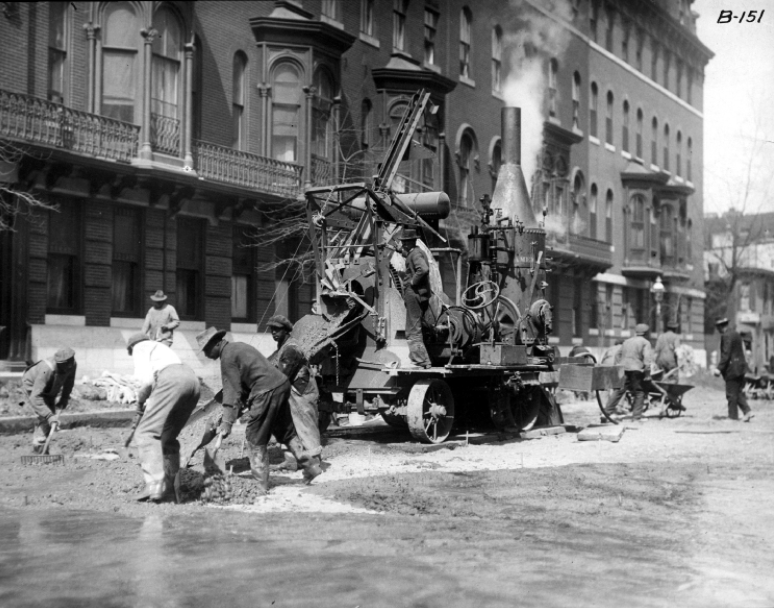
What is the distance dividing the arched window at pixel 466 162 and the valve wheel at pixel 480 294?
13.5m

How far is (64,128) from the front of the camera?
19594 mm

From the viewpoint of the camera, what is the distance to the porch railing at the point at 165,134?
21766mm

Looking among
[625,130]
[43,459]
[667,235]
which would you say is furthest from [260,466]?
[667,235]

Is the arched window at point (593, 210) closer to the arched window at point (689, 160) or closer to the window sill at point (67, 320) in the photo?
the arched window at point (689, 160)

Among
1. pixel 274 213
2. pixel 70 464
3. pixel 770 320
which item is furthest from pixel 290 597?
pixel 770 320

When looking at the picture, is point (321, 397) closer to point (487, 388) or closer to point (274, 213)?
point (487, 388)

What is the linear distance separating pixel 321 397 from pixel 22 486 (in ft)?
16.6

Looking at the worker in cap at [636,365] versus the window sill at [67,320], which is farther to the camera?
the worker in cap at [636,365]

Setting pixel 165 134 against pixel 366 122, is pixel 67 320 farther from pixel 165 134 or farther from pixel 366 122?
pixel 366 122

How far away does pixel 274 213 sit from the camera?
24453 millimetres

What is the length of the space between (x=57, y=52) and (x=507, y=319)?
10582 millimetres

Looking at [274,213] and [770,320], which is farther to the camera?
[770,320]

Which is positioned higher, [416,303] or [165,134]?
[165,134]

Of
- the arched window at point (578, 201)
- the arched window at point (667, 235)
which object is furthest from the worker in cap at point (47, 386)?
the arched window at point (667, 235)
